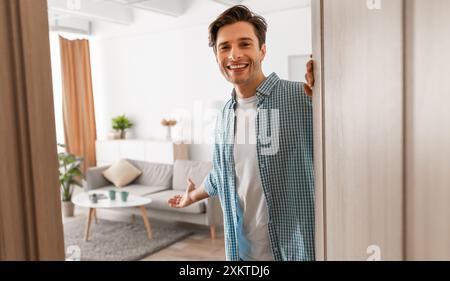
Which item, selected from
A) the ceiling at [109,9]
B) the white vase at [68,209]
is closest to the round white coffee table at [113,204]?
the white vase at [68,209]

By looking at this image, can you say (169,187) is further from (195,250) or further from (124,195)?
(195,250)

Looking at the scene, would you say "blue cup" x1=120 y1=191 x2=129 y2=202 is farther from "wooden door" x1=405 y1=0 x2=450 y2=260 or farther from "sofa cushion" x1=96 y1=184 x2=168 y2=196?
"wooden door" x1=405 y1=0 x2=450 y2=260

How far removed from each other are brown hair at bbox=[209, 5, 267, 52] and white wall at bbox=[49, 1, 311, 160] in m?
2.06

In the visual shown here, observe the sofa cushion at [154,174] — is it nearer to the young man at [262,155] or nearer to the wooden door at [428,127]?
the young man at [262,155]

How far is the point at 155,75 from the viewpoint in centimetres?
450

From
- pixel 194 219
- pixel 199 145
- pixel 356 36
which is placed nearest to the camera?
pixel 356 36

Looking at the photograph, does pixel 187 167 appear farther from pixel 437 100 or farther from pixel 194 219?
pixel 437 100

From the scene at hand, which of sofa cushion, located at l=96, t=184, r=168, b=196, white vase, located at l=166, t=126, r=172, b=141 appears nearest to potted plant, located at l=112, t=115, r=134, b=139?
white vase, located at l=166, t=126, r=172, b=141

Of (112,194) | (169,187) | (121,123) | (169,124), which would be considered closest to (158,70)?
(169,124)

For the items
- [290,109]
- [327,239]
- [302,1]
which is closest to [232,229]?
[290,109]

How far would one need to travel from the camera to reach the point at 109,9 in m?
4.17

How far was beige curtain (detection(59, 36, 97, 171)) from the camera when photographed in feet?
15.5

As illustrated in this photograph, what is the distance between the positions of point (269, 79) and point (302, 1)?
1887 mm

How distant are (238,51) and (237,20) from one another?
0.30ft
